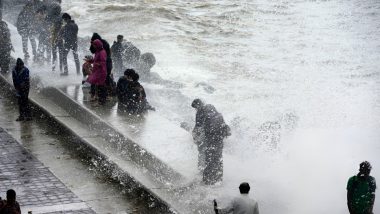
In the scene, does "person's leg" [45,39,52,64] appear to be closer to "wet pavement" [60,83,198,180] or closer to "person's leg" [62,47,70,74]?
"person's leg" [62,47,70,74]

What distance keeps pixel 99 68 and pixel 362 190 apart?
23.4 feet

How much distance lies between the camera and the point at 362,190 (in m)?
10.5


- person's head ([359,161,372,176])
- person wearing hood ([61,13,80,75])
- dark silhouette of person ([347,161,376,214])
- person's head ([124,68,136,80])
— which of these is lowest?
dark silhouette of person ([347,161,376,214])

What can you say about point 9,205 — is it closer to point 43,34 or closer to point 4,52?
point 4,52

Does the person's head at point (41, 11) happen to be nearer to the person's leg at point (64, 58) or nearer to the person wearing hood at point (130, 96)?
the person's leg at point (64, 58)

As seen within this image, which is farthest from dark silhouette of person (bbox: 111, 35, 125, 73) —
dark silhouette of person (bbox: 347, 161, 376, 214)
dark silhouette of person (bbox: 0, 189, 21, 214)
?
dark silhouette of person (bbox: 0, 189, 21, 214)

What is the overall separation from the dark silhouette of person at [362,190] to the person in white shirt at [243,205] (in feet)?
6.79

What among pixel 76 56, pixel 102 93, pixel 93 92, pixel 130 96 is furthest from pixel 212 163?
pixel 76 56

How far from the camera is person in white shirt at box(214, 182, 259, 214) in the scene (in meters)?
8.99

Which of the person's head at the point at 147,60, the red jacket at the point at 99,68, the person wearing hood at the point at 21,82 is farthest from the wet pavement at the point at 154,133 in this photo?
the person's head at the point at 147,60

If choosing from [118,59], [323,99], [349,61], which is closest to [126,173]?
[118,59]

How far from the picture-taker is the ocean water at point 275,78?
47.1ft

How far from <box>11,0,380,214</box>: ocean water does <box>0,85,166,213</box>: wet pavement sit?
143cm

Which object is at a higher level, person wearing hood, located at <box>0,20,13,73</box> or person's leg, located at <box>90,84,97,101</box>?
person wearing hood, located at <box>0,20,13,73</box>
